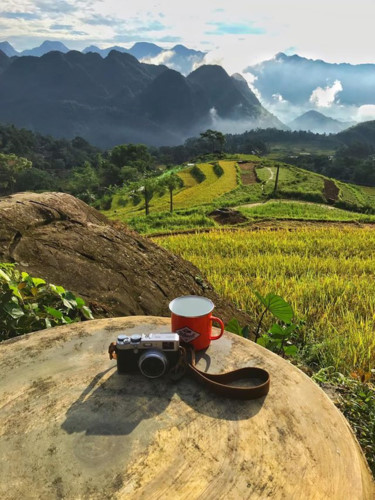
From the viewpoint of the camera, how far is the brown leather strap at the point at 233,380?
2.14 m

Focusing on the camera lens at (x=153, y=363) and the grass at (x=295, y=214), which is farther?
the grass at (x=295, y=214)

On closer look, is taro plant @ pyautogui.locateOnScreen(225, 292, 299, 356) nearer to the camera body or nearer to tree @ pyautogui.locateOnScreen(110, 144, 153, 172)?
the camera body

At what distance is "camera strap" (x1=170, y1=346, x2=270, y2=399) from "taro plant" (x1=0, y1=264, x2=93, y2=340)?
159cm

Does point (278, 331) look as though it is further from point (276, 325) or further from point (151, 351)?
point (151, 351)

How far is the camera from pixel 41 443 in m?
1.85

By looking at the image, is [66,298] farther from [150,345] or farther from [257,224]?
[257,224]

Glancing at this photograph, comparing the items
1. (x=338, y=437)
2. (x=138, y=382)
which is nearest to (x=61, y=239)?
(x=138, y=382)

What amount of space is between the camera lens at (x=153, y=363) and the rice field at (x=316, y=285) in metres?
2.91

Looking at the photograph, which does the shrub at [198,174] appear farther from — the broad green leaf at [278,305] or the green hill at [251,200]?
the broad green leaf at [278,305]

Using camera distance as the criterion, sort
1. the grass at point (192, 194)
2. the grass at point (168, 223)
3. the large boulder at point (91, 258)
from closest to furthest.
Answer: the large boulder at point (91, 258)
the grass at point (168, 223)
the grass at point (192, 194)

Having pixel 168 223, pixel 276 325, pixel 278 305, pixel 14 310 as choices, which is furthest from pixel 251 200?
pixel 14 310

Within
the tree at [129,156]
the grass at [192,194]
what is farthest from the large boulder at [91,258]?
the tree at [129,156]

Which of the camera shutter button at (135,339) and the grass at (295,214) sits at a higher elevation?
the camera shutter button at (135,339)

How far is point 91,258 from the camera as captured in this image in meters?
5.04
